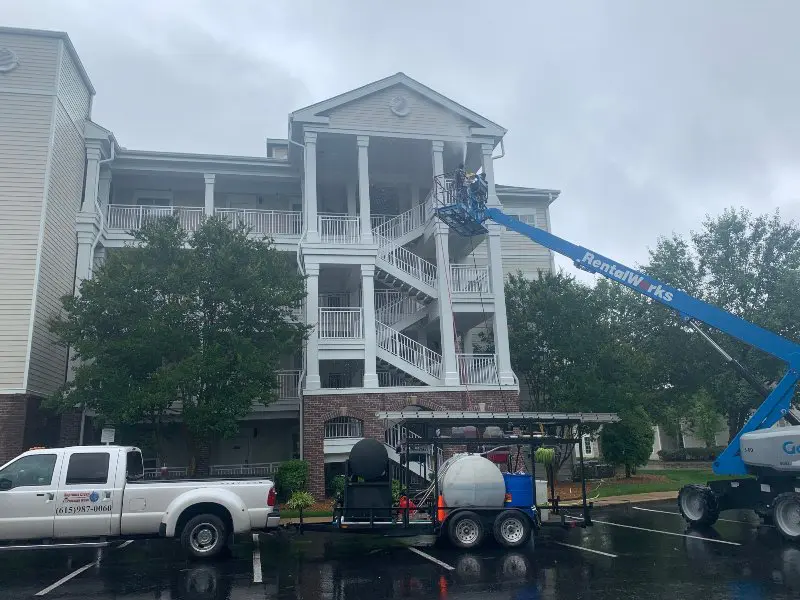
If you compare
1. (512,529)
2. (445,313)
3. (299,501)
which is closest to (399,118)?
(445,313)

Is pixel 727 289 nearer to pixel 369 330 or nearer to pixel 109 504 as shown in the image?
pixel 369 330

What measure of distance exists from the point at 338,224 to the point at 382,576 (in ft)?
48.8

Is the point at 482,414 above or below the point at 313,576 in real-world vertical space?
above

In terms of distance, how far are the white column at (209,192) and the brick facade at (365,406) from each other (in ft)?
27.8

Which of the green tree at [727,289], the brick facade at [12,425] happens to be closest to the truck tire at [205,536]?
the brick facade at [12,425]

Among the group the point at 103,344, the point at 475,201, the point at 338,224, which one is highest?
the point at 338,224

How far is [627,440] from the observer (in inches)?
968

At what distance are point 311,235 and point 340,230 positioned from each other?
178cm

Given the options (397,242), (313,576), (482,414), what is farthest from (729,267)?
(313,576)

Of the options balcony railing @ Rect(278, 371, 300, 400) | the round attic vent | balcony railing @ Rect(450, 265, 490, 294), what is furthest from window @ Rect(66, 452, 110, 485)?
the round attic vent

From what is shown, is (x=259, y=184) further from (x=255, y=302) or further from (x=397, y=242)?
(x=255, y=302)

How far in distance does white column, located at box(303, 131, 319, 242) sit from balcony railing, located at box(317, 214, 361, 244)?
0.44 metres

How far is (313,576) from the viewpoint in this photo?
32.4 feet

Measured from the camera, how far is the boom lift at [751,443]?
1294 centimetres
